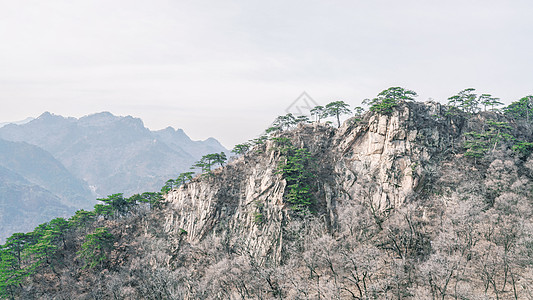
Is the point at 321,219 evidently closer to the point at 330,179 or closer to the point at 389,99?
the point at 330,179

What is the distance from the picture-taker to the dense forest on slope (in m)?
44.3

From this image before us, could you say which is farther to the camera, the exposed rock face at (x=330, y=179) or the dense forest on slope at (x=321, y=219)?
the exposed rock face at (x=330, y=179)

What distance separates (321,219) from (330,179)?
35.9 ft

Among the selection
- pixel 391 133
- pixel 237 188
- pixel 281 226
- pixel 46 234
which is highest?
pixel 391 133

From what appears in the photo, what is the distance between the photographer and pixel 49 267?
6197 cm

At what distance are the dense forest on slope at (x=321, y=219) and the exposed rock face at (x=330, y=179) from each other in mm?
291

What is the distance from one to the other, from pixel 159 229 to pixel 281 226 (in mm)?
31679

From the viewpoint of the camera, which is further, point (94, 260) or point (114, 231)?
point (114, 231)

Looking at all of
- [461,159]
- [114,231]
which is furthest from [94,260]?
[461,159]

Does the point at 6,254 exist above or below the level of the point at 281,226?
below

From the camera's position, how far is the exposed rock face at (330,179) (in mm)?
62375

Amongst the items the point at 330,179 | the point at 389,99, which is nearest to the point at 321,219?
the point at 330,179

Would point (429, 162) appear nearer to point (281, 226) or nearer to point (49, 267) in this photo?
point (281, 226)

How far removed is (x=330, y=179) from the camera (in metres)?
69.5
